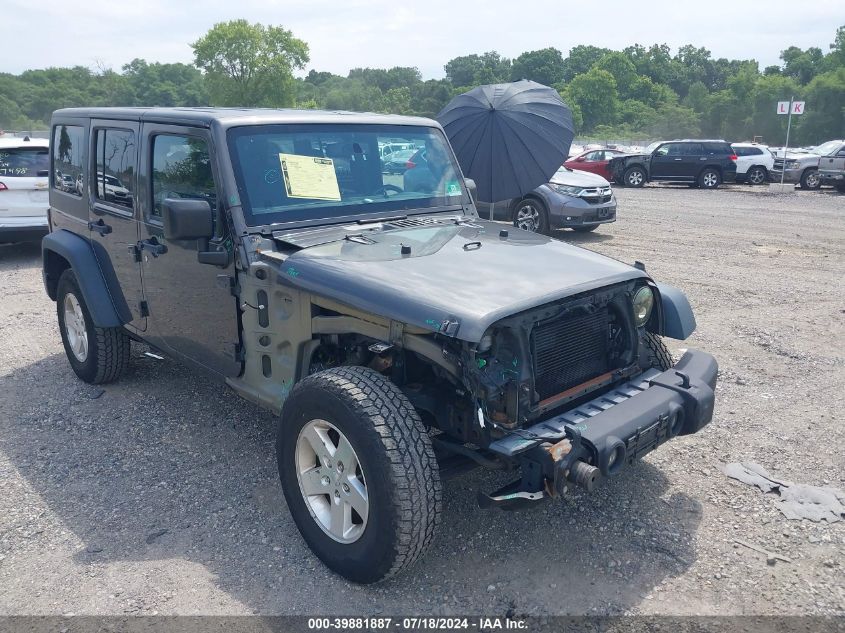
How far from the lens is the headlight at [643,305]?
371cm

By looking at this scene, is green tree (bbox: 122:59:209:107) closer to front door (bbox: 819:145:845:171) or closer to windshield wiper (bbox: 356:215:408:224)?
front door (bbox: 819:145:845:171)

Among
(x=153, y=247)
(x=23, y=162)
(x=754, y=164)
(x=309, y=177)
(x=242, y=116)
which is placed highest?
(x=242, y=116)

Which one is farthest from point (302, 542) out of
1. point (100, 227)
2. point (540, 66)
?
point (540, 66)

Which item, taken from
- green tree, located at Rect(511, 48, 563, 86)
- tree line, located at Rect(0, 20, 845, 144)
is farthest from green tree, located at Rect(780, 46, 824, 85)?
green tree, located at Rect(511, 48, 563, 86)

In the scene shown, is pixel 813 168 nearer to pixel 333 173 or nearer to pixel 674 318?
pixel 674 318

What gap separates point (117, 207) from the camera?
15.6 ft

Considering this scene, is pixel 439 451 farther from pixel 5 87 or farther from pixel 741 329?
pixel 5 87

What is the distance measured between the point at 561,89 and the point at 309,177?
9929 cm

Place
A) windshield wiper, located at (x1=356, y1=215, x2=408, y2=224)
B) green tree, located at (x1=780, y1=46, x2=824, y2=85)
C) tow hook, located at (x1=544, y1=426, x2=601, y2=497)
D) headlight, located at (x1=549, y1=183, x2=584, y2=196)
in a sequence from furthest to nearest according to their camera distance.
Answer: green tree, located at (x1=780, y1=46, x2=824, y2=85), headlight, located at (x1=549, y1=183, x2=584, y2=196), windshield wiper, located at (x1=356, y1=215, x2=408, y2=224), tow hook, located at (x1=544, y1=426, x2=601, y2=497)

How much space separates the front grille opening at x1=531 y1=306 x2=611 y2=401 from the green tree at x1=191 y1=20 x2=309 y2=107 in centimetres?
7187

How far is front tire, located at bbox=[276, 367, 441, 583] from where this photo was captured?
2.88 m

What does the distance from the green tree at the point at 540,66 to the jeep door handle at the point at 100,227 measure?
116455 millimetres

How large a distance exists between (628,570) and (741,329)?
13.9 feet

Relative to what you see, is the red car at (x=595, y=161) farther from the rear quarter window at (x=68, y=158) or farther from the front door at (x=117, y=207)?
the front door at (x=117, y=207)
